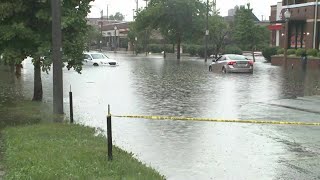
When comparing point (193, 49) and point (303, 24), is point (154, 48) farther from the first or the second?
point (303, 24)

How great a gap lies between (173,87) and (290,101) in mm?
6143

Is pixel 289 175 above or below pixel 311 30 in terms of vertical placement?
below

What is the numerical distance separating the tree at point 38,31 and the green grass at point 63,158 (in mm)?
4275

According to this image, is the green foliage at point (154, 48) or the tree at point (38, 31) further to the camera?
the green foliage at point (154, 48)

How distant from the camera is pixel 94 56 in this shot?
1656 inches

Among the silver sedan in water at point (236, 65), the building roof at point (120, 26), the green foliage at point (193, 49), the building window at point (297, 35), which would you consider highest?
the building roof at point (120, 26)

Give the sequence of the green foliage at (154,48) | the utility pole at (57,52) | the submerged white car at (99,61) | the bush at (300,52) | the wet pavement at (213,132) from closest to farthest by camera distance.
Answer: the wet pavement at (213,132), the utility pole at (57,52), the submerged white car at (99,61), the bush at (300,52), the green foliage at (154,48)

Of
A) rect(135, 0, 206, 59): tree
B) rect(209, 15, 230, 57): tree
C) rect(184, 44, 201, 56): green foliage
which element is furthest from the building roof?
rect(135, 0, 206, 59): tree

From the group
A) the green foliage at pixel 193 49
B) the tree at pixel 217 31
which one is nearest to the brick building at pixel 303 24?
the tree at pixel 217 31

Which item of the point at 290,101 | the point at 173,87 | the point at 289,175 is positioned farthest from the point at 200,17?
the point at 289,175

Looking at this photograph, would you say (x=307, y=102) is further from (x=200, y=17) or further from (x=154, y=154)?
(x=200, y=17)

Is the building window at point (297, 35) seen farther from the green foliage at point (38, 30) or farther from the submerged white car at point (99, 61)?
the green foliage at point (38, 30)

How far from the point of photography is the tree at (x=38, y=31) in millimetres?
13328

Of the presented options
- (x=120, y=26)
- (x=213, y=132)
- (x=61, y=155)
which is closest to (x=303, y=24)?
(x=213, y=132)
